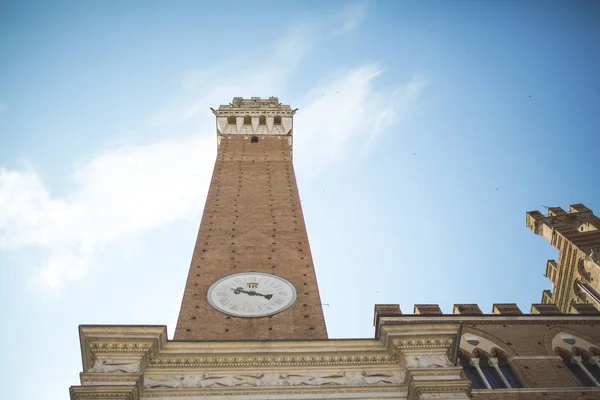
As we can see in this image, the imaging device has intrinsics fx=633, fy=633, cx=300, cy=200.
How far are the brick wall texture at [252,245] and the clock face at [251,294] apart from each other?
0.20 metres

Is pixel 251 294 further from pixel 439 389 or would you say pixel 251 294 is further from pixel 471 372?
pixel 439 389

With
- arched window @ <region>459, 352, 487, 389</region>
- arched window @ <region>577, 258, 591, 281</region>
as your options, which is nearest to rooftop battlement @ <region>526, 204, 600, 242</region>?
arched window @ <region>577, 258, 591, 281</region>

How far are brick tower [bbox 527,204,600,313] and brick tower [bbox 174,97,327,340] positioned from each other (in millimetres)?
9436

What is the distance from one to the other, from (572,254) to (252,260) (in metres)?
11.9

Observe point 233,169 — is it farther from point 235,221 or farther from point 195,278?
point 195,278

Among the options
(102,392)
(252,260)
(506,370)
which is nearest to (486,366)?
(506,370)

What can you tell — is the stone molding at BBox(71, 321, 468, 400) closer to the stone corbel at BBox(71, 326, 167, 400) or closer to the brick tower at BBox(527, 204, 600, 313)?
the stone corbel at BBox(71, 326, 167, 400)

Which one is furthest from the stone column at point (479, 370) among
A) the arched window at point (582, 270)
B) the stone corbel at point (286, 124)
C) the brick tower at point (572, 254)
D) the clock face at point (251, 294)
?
the stone corbel at point (286, 124)

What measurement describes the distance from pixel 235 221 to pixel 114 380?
10.2 metres

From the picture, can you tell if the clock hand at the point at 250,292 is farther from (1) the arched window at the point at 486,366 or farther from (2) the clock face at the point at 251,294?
(1) the arched window at the point at 486,366

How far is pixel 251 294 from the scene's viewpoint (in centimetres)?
1697

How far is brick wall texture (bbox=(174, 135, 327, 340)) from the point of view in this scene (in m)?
15.7

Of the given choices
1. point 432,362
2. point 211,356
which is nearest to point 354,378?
point 432,362

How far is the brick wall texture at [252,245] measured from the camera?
51.6 feet
